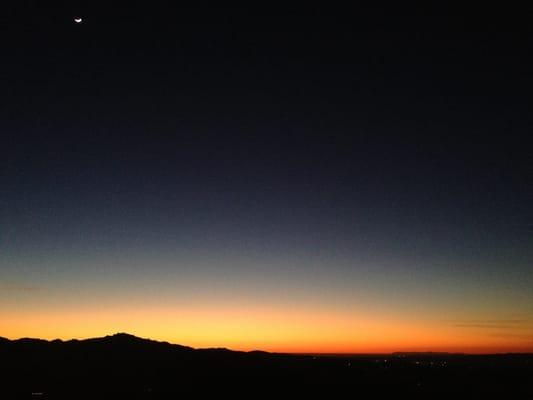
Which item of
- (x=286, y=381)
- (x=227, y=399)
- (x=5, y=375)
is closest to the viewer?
(x=227, y=399)

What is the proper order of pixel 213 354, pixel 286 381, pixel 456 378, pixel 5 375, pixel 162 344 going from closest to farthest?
1. pixel 5 375
2. pixel 286 381
3. pixel 456 378
4. pixel 213 354
5. pixel 162 344

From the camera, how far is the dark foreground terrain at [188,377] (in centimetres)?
9719

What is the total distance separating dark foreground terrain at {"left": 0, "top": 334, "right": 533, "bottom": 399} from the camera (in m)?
97.2

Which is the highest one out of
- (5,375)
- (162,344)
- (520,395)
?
(162,344)

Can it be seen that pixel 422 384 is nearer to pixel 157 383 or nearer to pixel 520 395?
pixel 520 395

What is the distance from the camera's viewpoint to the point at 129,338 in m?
176

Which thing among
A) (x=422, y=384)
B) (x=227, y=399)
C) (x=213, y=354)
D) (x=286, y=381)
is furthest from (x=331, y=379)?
(x=213, y=354)

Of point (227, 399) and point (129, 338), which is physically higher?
point (129, 338)

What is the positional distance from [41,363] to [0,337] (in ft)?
114

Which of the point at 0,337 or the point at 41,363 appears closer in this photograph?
the point at 41,363

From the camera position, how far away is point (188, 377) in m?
114

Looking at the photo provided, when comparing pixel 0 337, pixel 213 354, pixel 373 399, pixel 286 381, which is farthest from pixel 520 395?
pixel 0 337

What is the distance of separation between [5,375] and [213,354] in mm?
65170

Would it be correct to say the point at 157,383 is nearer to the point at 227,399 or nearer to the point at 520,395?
the point at 227,399
